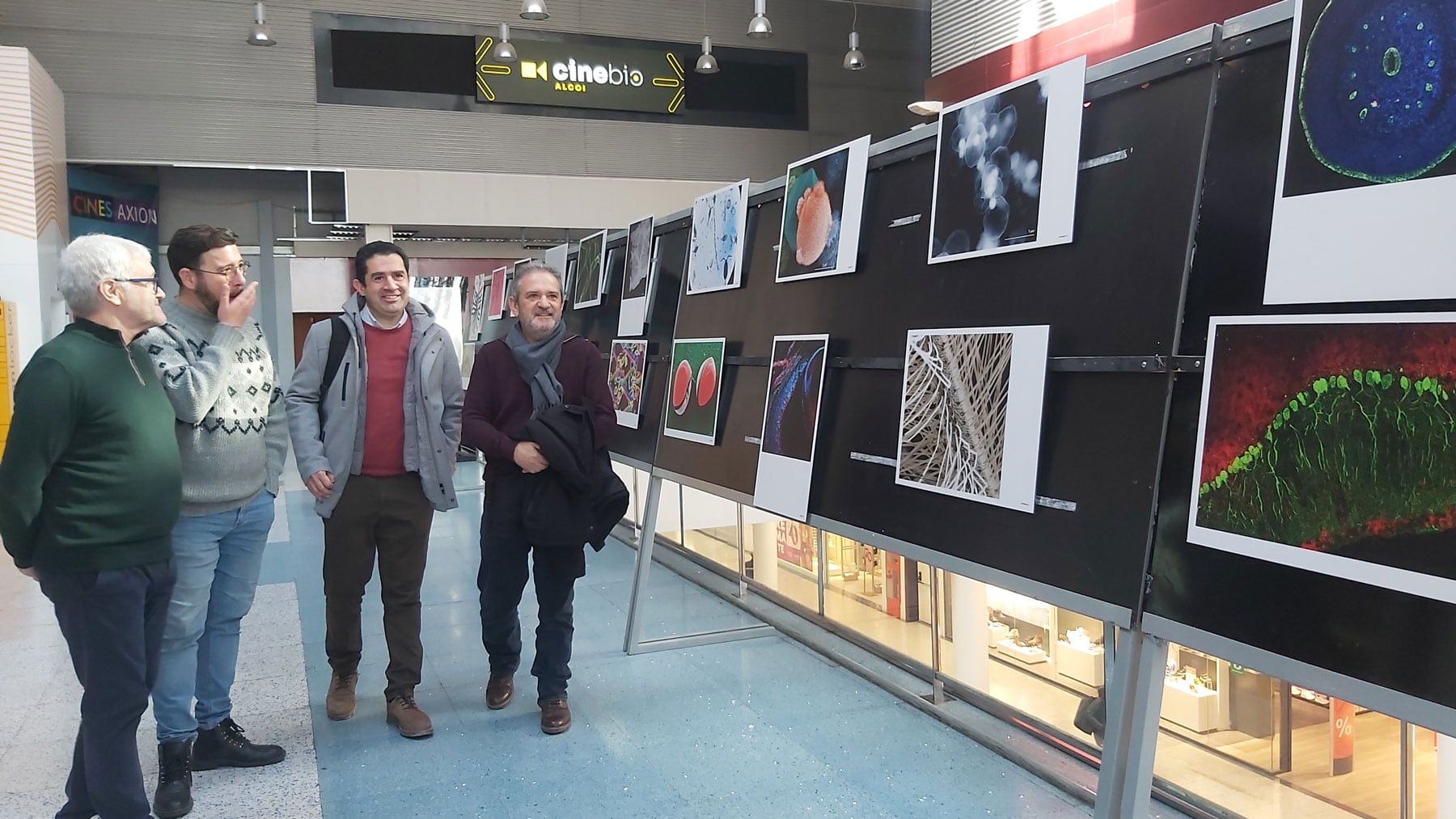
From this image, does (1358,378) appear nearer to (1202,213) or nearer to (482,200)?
(1202,213)

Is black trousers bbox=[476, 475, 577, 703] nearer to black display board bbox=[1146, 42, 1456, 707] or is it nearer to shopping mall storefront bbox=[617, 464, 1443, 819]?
shopping mall storefront bbox=[617, 464, 1443, 819]

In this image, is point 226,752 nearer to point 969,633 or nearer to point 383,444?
point 383,444

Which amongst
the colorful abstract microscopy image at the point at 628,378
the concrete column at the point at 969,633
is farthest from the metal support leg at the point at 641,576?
the concrete column at the point at 969,633

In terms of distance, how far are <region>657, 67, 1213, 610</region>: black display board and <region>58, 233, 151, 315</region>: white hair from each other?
1.75 metres

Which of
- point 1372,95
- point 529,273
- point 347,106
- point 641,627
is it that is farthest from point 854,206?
point 347,106

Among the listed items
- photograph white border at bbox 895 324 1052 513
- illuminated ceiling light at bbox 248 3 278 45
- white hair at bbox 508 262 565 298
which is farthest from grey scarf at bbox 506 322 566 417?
illuminated ceiling light at bbox 248 3 278 45

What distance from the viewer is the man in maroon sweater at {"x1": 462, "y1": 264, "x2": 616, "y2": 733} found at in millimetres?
3045

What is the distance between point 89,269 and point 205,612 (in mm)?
1034

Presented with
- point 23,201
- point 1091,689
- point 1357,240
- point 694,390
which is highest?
point 23,201

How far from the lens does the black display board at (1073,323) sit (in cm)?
165

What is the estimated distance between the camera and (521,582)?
124 inches

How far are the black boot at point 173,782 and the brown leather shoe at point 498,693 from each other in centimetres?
94

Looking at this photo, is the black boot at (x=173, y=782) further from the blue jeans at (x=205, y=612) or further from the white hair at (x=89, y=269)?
the white hair at (x=89, y=269)

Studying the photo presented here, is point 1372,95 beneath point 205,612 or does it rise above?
above
